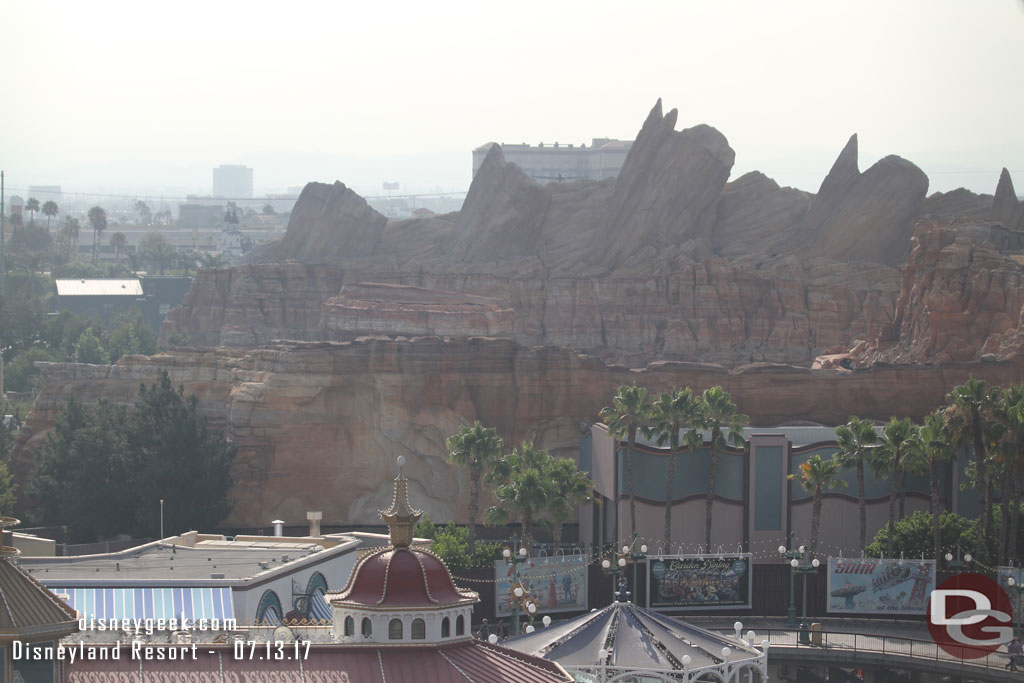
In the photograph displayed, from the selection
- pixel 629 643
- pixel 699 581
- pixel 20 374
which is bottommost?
pixel 699 581

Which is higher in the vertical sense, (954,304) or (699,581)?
(954,304)

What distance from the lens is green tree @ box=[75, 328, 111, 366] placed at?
5059 inches

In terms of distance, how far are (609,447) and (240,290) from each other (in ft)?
283

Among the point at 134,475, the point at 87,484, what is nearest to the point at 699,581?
the point at 134,475

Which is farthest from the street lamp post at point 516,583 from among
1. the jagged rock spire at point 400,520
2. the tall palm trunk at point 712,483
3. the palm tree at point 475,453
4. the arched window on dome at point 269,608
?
the jagged rock spire at point 400,520

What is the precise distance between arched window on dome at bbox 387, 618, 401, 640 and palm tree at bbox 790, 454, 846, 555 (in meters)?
35.0

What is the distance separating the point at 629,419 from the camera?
65875 mm

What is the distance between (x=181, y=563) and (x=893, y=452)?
87.2ft

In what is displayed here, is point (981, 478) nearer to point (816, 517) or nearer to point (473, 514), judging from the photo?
point (816, 517)

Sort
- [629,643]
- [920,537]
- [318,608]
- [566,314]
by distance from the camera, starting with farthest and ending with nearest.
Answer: [566,314], [920,537], [318,608], [629,643]

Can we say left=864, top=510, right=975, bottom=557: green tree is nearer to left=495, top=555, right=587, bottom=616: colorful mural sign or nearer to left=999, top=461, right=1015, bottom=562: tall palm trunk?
left=999, top=461, right=1015, bottom=562: tall palm trunk

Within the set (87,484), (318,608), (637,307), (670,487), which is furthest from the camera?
(637,307)

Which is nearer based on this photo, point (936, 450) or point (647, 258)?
point (936, 450)

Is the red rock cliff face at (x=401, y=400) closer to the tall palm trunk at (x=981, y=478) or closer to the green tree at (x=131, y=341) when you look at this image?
the tall palm trunk at (x=981, y=478)
